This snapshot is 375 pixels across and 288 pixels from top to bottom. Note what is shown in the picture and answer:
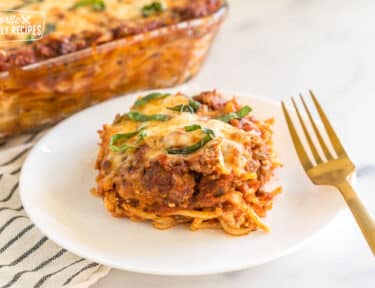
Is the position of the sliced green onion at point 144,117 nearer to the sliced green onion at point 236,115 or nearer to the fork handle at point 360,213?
the sliced green onion at point 236,115

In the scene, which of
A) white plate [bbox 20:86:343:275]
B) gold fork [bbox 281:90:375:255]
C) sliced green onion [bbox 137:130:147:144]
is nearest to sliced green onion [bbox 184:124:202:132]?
sliced green onion [bbox 137:130:147:144]

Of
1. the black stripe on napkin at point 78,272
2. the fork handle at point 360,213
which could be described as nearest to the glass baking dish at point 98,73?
the black stripe on napkin at point 78,272

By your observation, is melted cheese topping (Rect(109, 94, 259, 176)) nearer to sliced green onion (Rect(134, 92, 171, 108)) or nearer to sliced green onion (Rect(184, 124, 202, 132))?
sliced green onion (Rect(184, 124, 202, 132))

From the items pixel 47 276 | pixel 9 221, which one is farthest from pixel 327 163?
pixel 9 221

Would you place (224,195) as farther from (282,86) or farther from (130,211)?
(282,86)

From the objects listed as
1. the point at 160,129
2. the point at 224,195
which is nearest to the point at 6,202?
the point at 160,129

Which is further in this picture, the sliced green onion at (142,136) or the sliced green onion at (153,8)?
the sliced green onion at (153,8)
